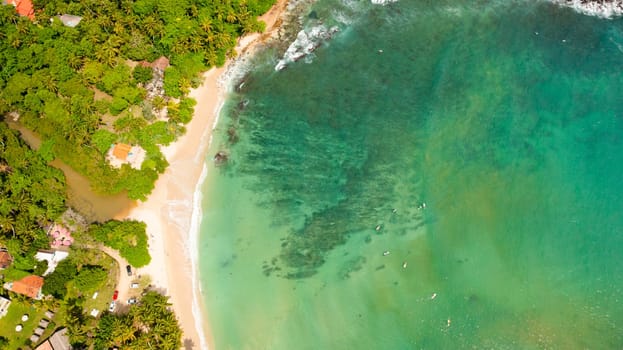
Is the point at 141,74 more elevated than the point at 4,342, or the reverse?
the point at 141,74

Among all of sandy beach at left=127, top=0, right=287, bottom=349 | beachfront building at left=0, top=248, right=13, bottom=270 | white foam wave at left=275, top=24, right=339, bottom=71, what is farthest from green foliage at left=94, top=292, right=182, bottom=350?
white foam wave at left=275, top=24, right=339, bottom=71

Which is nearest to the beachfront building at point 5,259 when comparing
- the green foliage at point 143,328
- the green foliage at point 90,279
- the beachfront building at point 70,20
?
the green foliage at point 90,279

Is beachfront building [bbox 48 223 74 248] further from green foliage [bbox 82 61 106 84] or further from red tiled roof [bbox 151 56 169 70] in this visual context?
red tiled roof [bbox 151 56 169 70]

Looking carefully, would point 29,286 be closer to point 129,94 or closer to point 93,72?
point 129,94

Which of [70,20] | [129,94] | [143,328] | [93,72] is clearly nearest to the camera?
[143,328]

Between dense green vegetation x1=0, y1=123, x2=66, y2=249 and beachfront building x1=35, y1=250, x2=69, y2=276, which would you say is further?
dense green vegetation x1=0, y1=123, x2=66, y2=249

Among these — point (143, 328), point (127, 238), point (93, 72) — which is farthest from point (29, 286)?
point (93, 72)
